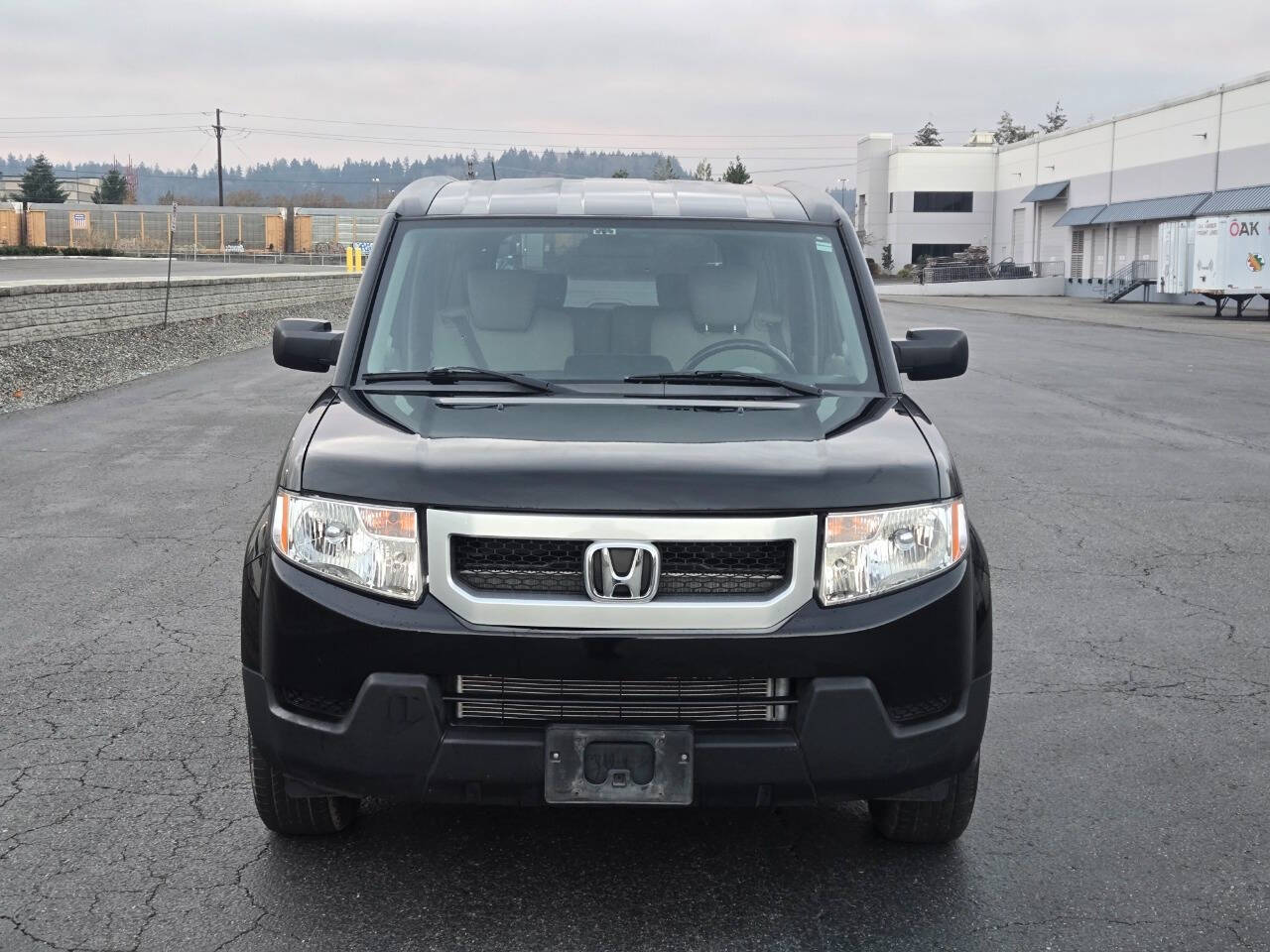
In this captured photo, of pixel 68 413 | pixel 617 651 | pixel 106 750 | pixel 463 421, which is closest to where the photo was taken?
pixel 617 651

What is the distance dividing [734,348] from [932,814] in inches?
61.9

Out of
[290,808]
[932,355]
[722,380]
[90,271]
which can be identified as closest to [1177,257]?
[90,271]

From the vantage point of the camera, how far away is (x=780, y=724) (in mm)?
3221

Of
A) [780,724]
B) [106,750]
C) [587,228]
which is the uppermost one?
[587,228]

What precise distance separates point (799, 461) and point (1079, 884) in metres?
1.38

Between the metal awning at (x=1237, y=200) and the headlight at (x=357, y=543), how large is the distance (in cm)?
5218

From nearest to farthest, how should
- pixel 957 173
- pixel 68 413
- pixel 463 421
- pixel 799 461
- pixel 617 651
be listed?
pixel 617 651 → pixel 799 461 → pixel 463 421 → pixel 68 413 → pixel 957 173

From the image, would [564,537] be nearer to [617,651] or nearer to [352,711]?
[617,651]

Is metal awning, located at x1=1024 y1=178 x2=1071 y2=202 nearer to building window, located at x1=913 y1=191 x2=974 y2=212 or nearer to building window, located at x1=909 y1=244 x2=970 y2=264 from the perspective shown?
building window, located at x1=913 y1=191 x2=974 y2=212

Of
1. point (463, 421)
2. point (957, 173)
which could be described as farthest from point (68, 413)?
point (957, 173)

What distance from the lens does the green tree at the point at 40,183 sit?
117500 mm

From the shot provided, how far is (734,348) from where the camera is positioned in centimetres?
449

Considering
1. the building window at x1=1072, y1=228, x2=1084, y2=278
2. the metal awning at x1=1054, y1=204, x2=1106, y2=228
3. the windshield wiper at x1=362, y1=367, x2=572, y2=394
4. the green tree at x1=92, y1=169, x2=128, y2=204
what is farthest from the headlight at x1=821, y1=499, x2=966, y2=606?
the green tree at x1=92, y1=169, x2=128, y2=204

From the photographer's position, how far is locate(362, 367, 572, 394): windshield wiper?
404 centimetres
